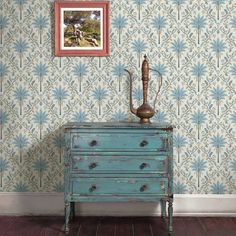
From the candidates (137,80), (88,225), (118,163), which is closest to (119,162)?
(118,163)

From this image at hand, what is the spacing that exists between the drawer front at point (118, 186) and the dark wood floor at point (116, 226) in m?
0.36

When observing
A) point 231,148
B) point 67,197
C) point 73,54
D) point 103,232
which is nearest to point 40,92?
point 73,54

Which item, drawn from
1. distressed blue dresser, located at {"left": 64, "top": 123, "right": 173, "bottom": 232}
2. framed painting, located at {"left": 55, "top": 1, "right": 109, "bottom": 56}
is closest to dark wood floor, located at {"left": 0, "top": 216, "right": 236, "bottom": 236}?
distressed blue dresser, located at {"left": 64, "top": 123, "right": 173, "bottom": 232}

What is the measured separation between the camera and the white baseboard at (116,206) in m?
3.92

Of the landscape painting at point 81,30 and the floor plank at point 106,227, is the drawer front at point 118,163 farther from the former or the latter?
the landscape painting at point 81,30

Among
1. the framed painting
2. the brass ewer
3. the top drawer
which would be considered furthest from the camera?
the framed painting

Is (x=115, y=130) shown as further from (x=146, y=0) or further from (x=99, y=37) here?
(x=146, y=0)

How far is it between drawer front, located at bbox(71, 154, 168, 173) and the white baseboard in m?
0.68

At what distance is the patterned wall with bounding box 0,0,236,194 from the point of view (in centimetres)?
394

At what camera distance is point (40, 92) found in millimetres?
3971

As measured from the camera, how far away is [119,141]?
3.38m

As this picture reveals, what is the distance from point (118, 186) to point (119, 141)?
38 centimetres

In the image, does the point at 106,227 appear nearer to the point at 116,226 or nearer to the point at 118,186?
the point at 116,226

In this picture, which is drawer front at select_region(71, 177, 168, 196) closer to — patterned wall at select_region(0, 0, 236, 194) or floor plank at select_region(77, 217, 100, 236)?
floor plank at select_region(77, 217, 100, 236)
